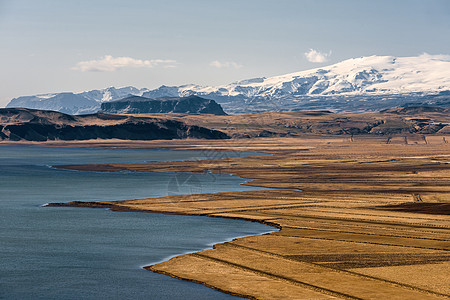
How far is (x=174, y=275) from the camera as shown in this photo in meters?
55.4

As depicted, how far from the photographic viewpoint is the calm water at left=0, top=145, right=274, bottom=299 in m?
51.3

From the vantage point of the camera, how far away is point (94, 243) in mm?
69875

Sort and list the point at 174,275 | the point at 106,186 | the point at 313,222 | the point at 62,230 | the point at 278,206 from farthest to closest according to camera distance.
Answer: the point at 106,186 < the point at 278,206 < the point at 313,222 < the point at 62,230 < the point at 174,275

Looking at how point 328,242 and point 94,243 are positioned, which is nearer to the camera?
point 328,242

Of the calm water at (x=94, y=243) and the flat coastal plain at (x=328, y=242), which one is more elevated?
the flat coastal plain at (x=328, y=242)

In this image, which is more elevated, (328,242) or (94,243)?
(328,242)

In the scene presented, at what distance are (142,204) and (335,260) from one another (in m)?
49.3

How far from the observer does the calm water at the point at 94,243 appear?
51.3 m

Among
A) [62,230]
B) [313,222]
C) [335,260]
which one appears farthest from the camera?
[313,222]

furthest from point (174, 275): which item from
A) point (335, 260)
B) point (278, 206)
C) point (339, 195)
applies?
point (339, 195)

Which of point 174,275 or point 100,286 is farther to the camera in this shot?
point 174,275

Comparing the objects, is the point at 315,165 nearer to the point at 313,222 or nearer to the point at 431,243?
the point at 313,222

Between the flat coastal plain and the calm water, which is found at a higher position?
the flat coastal plain

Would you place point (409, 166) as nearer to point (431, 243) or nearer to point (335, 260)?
point (431, 243)
